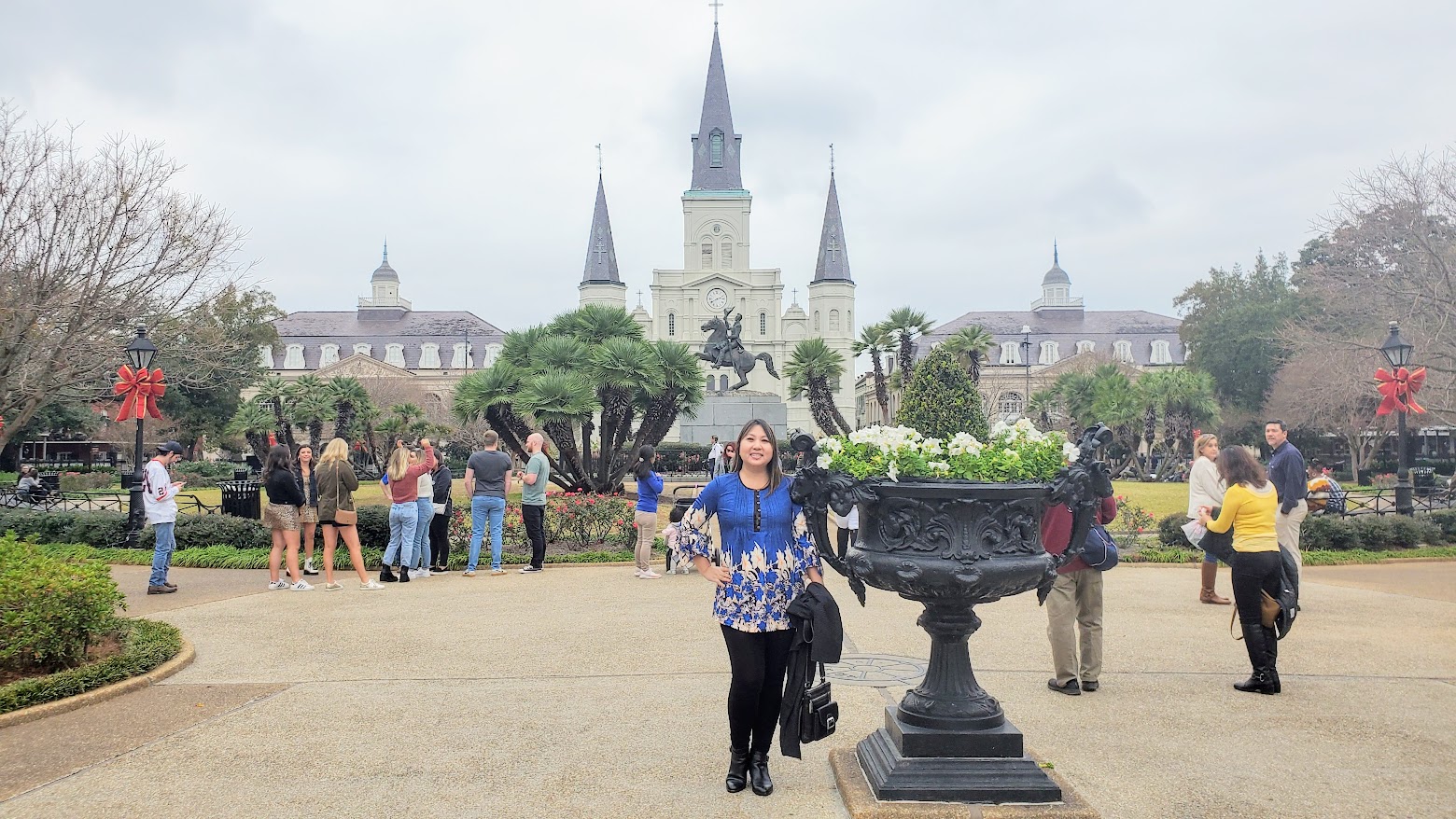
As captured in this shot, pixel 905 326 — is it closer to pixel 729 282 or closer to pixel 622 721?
pixel 622 721

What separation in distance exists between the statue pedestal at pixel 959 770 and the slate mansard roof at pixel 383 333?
89.4 m

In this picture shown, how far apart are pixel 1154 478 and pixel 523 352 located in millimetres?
27137

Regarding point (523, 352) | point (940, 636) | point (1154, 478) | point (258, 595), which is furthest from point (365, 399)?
point (1154, 478)

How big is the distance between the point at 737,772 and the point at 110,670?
4478 millimetres

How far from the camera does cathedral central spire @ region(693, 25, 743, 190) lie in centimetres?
7638

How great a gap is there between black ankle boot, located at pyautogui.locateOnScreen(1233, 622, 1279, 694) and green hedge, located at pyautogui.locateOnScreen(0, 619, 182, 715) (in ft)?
24.1

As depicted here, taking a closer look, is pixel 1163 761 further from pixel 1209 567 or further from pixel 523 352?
pixel 523 352

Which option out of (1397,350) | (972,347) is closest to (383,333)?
(972,347)

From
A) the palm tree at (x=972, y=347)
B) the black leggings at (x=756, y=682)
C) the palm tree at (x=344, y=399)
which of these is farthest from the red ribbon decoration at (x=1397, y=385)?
the palm tree at (x=344, y=399)

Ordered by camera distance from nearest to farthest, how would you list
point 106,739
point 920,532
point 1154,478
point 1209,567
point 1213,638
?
point 920,532, point 106,739, point 1213,638, point 1209,567, point 1154,478

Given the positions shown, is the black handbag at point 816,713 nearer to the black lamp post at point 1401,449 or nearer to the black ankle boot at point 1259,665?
the black ankle boot at point 1259,665

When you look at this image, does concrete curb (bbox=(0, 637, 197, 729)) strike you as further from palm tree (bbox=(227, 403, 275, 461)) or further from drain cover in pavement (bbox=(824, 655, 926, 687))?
Answer: palm tree (bbox=(227, 403, 275, 461))

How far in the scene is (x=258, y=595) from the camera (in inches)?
409

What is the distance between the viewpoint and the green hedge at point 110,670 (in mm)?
5625
